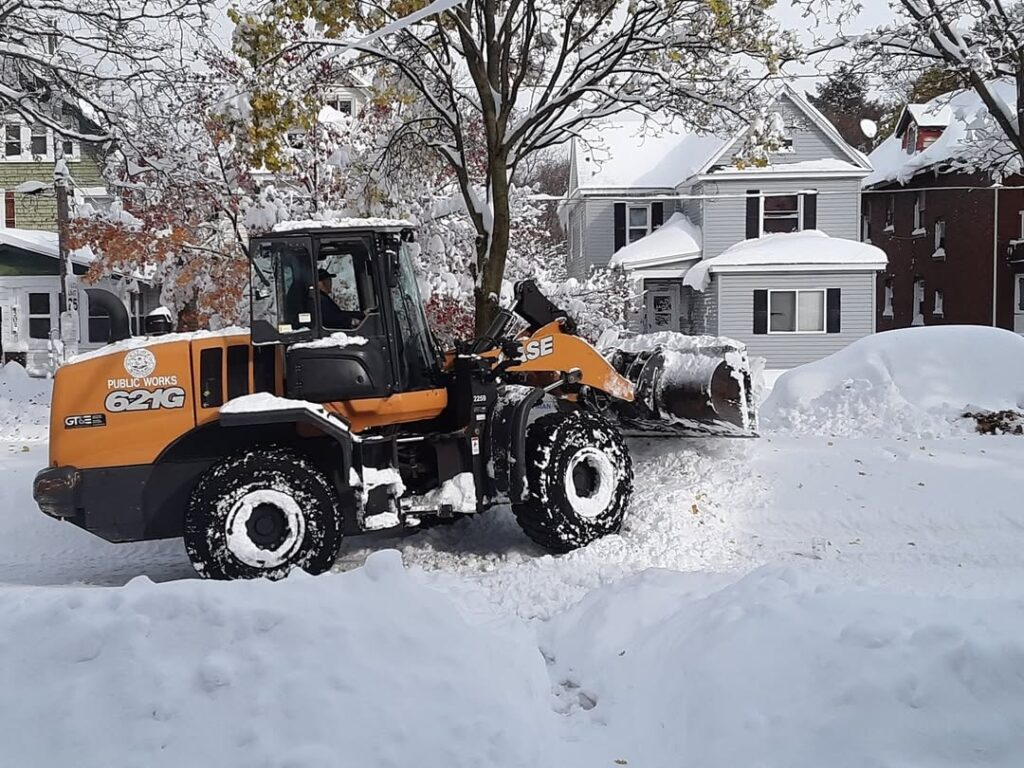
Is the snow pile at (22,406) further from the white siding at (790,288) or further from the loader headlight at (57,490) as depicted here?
the white siding at (790,288)

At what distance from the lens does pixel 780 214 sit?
104 feet

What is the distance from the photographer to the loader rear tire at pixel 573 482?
8.30 meters

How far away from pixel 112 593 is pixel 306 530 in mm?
2322

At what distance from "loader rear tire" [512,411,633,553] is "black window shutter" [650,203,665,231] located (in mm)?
25110

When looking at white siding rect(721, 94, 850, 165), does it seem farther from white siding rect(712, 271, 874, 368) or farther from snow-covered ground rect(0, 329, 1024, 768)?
snow-covered ground rect(0, 329, 1024, 768)

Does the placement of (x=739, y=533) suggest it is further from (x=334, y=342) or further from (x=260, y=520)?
(x=260, y=520)

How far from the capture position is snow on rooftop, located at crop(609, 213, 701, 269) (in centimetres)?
3106

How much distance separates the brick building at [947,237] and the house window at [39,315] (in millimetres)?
27585

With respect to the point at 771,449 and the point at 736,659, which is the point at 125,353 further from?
the point at 771,449

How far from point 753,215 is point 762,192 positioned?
708mm

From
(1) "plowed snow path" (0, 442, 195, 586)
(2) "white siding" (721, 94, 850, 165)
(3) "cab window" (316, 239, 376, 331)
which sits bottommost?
(1) "plowed snow path" (0, 442, 195, 586)

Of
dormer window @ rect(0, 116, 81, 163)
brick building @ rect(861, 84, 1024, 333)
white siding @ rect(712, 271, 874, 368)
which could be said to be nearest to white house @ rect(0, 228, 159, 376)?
dormer window @ rect(0, 116, 81, 163)

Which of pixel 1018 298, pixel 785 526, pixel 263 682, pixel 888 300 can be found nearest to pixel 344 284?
pixel 263 682

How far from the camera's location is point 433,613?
5.57 metres
